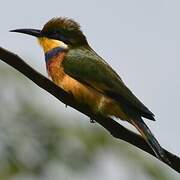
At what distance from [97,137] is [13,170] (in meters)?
0.54

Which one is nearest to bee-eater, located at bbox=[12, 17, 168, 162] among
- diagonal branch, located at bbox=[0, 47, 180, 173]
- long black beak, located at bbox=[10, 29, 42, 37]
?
long black beak, located at bbox=[10, 29, 42, 37]

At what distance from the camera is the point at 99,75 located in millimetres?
3465

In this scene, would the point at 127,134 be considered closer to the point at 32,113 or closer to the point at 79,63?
the point at 32,113

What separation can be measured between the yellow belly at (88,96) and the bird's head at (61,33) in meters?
0.43

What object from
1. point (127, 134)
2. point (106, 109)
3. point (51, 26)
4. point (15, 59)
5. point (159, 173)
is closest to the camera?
point (15, 59)

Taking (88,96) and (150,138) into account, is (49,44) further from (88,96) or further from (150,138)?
(150,138)

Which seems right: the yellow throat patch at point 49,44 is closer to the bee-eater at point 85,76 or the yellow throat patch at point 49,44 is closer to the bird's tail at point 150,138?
the bee-eater at point 85,76

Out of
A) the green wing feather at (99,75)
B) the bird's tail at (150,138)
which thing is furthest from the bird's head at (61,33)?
the bird's tail at (150,138)

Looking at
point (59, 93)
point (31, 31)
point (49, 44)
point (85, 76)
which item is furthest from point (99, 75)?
point (59, 93)

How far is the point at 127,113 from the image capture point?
9.83 feet

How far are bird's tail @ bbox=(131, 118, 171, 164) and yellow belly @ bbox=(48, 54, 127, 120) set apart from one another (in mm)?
129

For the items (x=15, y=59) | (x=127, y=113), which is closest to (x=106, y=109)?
(x=127, y=113)

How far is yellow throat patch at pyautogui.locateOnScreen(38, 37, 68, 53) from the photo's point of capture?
387 centimetres

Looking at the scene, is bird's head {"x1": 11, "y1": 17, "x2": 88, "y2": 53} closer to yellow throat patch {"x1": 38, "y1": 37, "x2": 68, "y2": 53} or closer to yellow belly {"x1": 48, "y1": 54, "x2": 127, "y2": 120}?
yellow throat patch {"x1": 38, "y1": 37, "x2": 68, "y2": 53}
